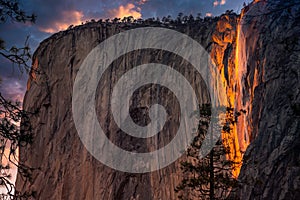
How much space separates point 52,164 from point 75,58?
11.2m

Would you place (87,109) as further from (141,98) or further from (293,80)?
(293,80)

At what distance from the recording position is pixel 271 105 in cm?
1332

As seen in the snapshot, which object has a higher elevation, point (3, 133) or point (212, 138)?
point (212, 138)

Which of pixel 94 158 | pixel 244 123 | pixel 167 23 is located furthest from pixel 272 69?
pixel 167 23

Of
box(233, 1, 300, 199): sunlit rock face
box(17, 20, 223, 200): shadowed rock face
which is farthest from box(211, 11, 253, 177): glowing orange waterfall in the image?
box(17, 20, 223, 200): shadowed rock face

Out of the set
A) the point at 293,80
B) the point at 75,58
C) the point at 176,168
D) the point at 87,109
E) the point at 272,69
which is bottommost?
the point at 176,168

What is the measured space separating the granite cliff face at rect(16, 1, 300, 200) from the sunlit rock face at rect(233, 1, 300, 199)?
37 mm

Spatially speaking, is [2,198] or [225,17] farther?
[225,17]

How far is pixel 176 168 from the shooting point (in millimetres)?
25406

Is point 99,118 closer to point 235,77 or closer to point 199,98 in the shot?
point 199,98

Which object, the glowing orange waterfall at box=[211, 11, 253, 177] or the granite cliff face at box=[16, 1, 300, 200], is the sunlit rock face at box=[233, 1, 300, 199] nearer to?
the granite cliff face at box=[16, 1, 300, 200]

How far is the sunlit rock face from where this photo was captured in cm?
1099

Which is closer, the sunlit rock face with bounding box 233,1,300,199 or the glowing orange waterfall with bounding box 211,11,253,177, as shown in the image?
the sunlit rock face with bounding box 233,1,300,199

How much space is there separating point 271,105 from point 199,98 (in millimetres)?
13030
